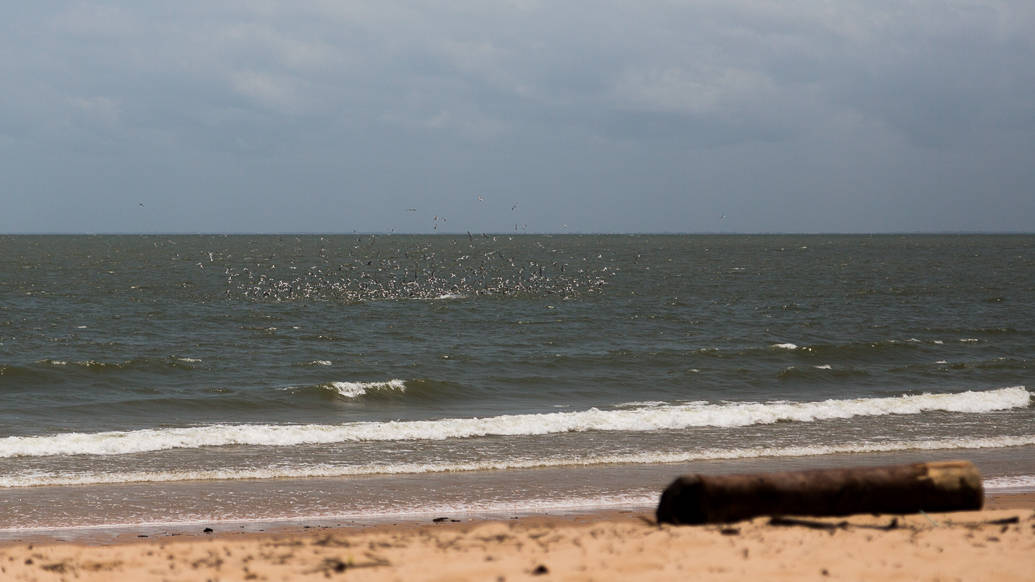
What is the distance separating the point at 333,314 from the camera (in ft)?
143

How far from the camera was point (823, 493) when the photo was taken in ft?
30.0

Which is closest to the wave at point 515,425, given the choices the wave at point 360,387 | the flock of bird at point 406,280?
the wave at point 360,387

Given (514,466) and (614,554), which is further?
(514,466)

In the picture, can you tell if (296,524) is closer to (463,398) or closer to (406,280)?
(463,398)

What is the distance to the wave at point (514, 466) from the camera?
48.4 ft

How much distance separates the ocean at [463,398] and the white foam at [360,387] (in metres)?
0.13

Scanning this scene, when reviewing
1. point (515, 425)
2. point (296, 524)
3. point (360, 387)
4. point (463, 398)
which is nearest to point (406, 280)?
point (360, 387)

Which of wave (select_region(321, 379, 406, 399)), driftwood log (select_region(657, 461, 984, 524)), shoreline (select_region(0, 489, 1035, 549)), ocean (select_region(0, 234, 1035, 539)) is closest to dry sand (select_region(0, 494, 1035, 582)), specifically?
driftwood log (select_region(657, 461, 984, 524))

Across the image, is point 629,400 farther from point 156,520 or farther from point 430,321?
point 430,321

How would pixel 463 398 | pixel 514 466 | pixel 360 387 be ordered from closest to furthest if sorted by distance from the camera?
pixel 514 466 < pixel 463 398 < pixel 360 387

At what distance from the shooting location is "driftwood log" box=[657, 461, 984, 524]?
8.99 m

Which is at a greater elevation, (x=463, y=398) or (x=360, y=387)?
(x=360, y=387)

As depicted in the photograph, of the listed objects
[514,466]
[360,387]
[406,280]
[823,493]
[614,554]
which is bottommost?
[514,466]

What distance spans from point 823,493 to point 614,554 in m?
2.32
